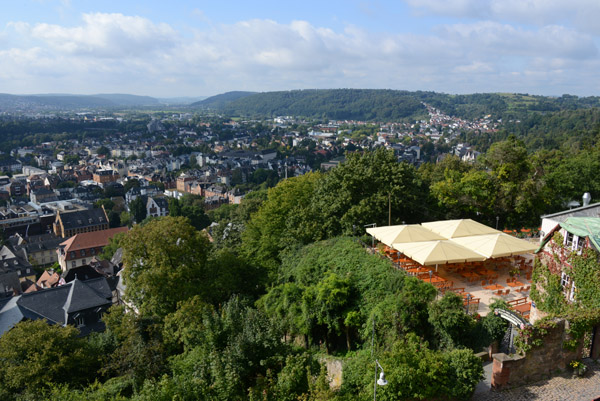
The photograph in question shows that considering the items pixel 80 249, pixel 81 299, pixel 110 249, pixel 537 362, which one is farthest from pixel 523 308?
pixel 80 249

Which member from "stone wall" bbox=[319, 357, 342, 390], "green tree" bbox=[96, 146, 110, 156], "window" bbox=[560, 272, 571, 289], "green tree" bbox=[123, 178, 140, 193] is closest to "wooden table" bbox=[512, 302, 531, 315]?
"window" bbox=[560, 272, 571, 289]

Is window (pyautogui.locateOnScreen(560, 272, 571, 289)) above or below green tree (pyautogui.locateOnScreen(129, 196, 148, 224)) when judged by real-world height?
above

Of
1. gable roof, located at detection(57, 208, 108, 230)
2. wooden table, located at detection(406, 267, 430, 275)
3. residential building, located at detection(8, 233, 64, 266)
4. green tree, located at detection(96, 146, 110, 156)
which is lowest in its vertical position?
residential building, located at detection(8, 233, 64, 266)

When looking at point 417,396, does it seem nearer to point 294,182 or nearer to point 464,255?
point 464,255

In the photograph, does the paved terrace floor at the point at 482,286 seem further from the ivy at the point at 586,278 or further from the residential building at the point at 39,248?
the residential building at the point at 39,248

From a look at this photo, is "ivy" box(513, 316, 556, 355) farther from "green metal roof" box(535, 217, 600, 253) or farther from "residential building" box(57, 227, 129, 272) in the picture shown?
"residential building" box(57, 227, 129, 272)

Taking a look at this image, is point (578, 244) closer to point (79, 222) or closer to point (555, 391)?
point (555, 391)

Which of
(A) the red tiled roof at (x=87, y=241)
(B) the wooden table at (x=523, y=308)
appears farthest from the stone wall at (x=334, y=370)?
(A) the red tiled roof at (x=87, y=241)

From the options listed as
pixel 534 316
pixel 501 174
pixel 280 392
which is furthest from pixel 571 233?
pixel 501 174
